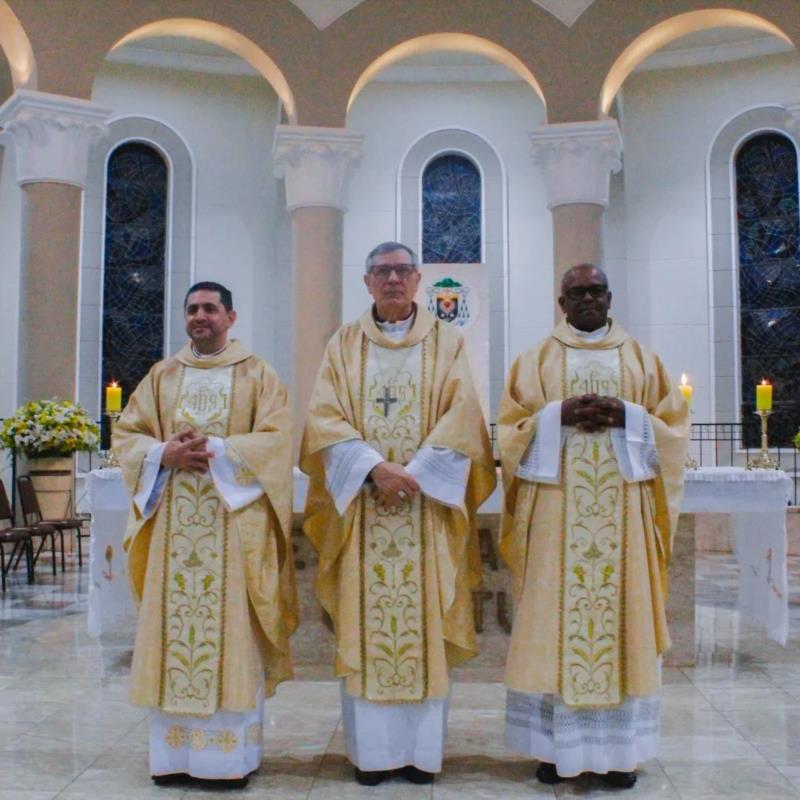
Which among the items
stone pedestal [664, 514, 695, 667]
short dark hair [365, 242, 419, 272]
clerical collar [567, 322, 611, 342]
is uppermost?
short dark hair [365, 242, 419, 272]

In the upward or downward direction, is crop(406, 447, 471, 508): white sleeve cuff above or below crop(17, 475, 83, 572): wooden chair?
above

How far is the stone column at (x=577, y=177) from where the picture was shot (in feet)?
34.8

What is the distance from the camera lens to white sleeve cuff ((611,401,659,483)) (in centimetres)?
387

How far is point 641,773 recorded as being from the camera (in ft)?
12.9

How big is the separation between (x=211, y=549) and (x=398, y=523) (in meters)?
0.70

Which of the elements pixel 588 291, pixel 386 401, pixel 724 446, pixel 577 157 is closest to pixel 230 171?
pixel 577 157

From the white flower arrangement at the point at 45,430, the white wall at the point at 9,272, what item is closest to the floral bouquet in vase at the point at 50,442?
the white flower arrangement at the point at 45,430

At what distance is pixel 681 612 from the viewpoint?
5.91 m

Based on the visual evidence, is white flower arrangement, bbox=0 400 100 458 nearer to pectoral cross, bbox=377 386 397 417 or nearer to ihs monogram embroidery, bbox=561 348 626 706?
pectoral cross, bbox=377 386 397 417

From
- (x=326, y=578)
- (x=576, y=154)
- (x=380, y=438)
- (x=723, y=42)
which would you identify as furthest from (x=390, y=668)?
(x=723, y=42)

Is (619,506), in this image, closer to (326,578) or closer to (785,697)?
(326,578)

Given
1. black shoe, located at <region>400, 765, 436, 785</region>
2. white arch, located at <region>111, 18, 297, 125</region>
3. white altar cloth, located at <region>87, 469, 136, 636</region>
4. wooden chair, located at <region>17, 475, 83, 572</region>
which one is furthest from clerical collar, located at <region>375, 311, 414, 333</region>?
white arch, located at <region>111, 18, 297, 125</region>

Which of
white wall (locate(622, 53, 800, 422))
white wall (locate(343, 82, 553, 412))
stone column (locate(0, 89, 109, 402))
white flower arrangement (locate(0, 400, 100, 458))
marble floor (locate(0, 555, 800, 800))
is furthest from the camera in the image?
white wall (locate(343, 82, 553, 412))

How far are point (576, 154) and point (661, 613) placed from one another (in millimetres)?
7561
